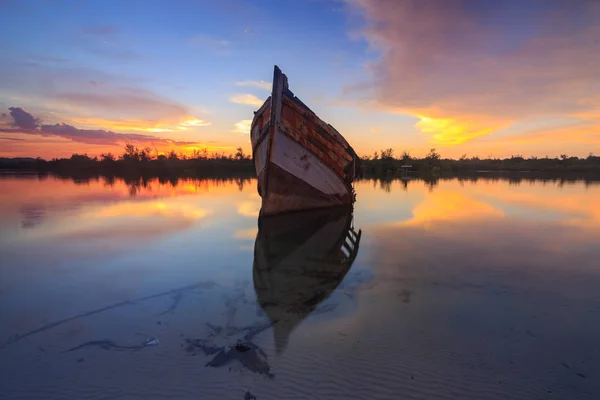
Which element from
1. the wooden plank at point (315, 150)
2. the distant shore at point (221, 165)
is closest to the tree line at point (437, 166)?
the distant shore at point (221, 165)

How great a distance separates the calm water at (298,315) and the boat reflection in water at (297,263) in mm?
50

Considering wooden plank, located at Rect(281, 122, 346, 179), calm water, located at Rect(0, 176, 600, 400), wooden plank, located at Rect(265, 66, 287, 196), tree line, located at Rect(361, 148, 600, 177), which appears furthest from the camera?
tree line, located at Rect(361, 148, 600, 177)

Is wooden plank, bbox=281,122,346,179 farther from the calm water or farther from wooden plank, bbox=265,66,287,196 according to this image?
the calm water

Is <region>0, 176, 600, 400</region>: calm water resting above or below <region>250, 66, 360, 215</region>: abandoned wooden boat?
below

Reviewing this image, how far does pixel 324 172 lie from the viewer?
1360cm

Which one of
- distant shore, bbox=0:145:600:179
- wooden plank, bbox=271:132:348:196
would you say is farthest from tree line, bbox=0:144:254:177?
wooden plank, bbox=271:132:348:196

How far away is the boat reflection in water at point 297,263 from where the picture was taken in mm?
4867

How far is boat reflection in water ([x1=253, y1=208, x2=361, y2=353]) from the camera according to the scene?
487 centimetres

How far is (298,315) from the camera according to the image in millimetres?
4660

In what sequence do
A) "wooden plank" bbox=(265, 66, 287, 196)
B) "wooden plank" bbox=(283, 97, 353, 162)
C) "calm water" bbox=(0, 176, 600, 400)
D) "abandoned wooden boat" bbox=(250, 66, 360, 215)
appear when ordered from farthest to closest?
"wooden plank" bbox=(283, 97, 353, 162), "abandoned wooden boat" bbox=(250, 66, 360, 215), "wooden plank" bbox=(265, 66, 287, 196), "calm water" bbox=(0, 176, 600, 400)

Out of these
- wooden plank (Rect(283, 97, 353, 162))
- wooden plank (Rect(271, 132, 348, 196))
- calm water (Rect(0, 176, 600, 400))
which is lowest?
calm water (Rect(0, 176, 600, 400))

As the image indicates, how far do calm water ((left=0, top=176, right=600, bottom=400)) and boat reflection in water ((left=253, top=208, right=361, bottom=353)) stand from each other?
0.16 ft

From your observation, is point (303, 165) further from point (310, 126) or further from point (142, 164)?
point (142, 164)

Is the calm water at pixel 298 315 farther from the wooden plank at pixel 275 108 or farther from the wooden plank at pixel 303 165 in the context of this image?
the wooden plank at pixel 275 108
